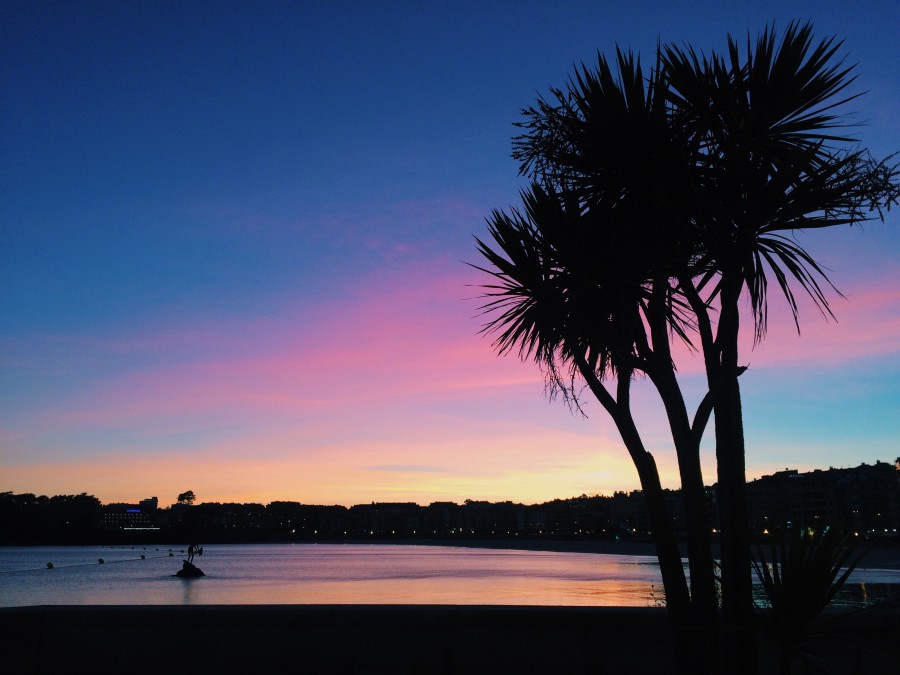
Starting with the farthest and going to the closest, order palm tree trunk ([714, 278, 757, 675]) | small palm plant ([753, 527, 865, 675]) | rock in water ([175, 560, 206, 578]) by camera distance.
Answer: rock in water ([175, 560, 206, 578]) → palm tree trunk ([714, 278, 757, 675]) → small palm plant ([753, 527, 865, 675])

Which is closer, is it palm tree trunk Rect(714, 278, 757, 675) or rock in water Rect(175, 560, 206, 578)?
palm tree trunk Rect(714, 278, 757, 675)

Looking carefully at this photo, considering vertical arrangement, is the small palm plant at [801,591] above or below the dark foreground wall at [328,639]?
above

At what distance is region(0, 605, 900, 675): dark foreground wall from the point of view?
6602 millimetres

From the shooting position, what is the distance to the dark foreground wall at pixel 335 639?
6602 millimetres

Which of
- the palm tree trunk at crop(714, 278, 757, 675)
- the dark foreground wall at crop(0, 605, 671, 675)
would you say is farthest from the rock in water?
the palm tree trunk at crop(714, 278, 757, 675)

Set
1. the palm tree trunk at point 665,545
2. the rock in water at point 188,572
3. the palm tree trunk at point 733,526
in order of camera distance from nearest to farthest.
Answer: the palm tree trunk at point 733,526 < the palm tree trunk at point 665,545 < the rock in water at point 188,572

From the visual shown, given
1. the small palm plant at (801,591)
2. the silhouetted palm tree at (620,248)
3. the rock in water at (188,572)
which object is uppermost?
the silhouetted palm tree at (620,248)

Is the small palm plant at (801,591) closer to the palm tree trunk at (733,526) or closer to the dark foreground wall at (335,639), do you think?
the palm tree trunk at (733,526)

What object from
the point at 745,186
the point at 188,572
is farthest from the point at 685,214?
the point at 188,572

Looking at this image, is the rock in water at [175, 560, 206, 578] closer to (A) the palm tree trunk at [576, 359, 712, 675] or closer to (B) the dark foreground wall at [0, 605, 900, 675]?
(B) the dark foreground wall at [0, 605, 900, 675]

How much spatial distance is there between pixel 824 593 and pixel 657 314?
2792 mm

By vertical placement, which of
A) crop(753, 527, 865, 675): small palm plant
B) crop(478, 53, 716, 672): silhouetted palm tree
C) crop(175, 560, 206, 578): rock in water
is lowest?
crop(175, 560, 206, 578): rock in water

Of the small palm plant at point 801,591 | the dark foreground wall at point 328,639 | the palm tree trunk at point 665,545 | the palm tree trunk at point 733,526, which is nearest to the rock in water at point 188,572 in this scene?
the dark foreground wall at point 328,639

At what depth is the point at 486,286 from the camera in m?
8.62
